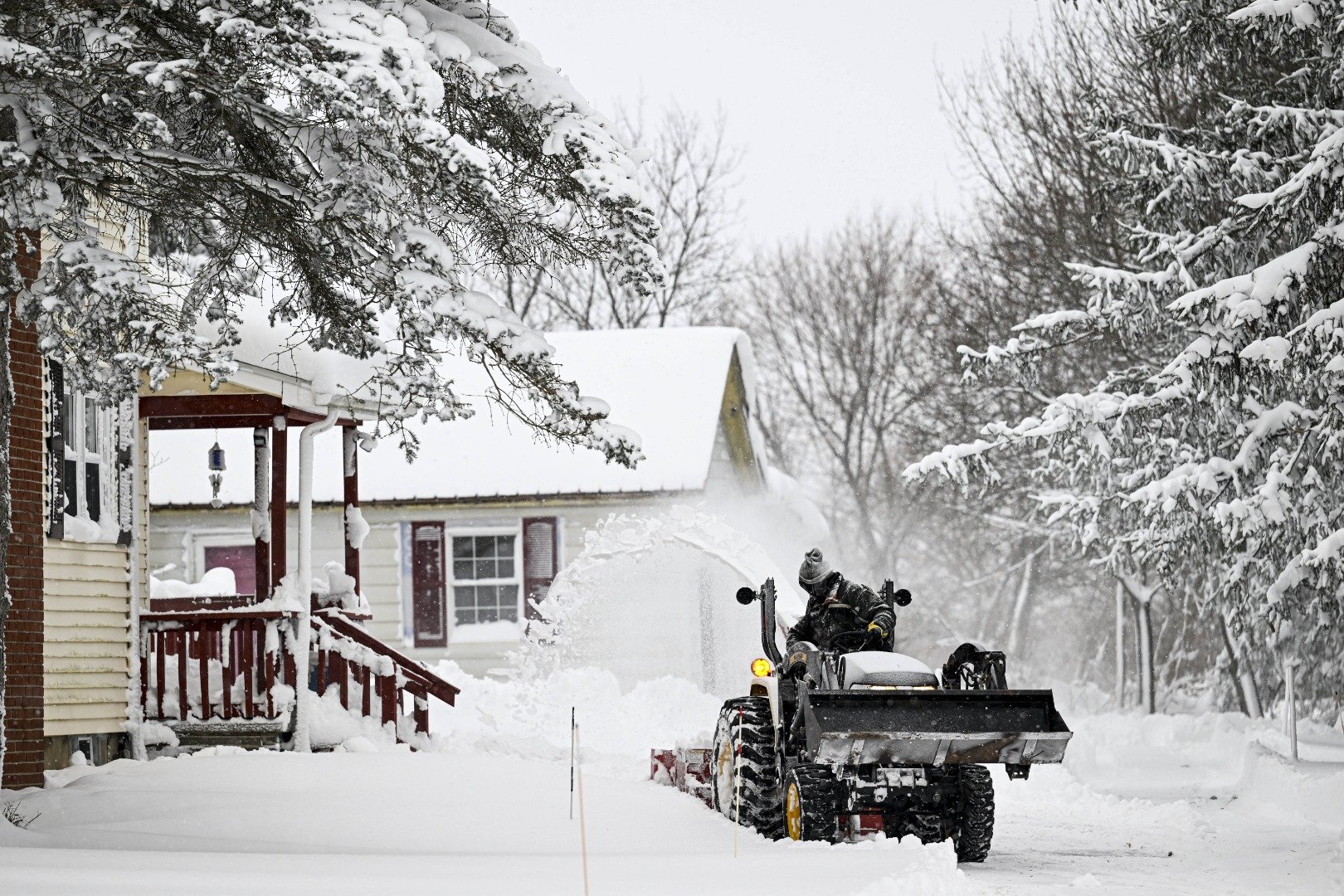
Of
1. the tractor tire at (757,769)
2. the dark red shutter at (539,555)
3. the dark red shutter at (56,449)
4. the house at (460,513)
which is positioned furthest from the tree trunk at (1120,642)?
the dark red shutter at (56,449)

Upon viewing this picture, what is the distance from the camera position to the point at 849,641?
37.6ft

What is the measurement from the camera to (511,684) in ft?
67.2

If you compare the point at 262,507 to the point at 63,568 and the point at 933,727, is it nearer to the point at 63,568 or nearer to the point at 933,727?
the point at 63,568

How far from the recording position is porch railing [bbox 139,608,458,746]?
46.6 feet

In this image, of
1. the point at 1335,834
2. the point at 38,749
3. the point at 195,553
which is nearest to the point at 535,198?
the point at 38,749

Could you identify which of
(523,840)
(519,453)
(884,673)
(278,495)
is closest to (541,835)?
(523,840)

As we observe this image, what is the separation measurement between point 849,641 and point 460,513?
45.0ft

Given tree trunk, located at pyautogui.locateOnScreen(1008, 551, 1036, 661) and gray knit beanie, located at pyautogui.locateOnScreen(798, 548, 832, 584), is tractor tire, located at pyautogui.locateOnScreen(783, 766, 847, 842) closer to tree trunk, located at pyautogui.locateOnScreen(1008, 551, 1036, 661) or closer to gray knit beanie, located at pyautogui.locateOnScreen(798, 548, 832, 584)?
gray knit beanie, located at pyautogui.locateOnScreen(798, 548, 832, 584)

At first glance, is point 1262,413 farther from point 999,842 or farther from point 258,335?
point 258,335

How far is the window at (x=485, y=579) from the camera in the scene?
24.5 metres

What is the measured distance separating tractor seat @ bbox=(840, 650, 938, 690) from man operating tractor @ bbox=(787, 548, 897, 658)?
1.84ft

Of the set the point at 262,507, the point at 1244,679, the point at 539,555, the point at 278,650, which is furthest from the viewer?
the point at 1244,679

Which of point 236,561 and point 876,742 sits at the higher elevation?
point 236,561

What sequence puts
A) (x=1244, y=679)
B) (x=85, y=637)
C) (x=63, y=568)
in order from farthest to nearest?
(x=1244, y=679), (x=85, y=637), (x=63, y=568)
